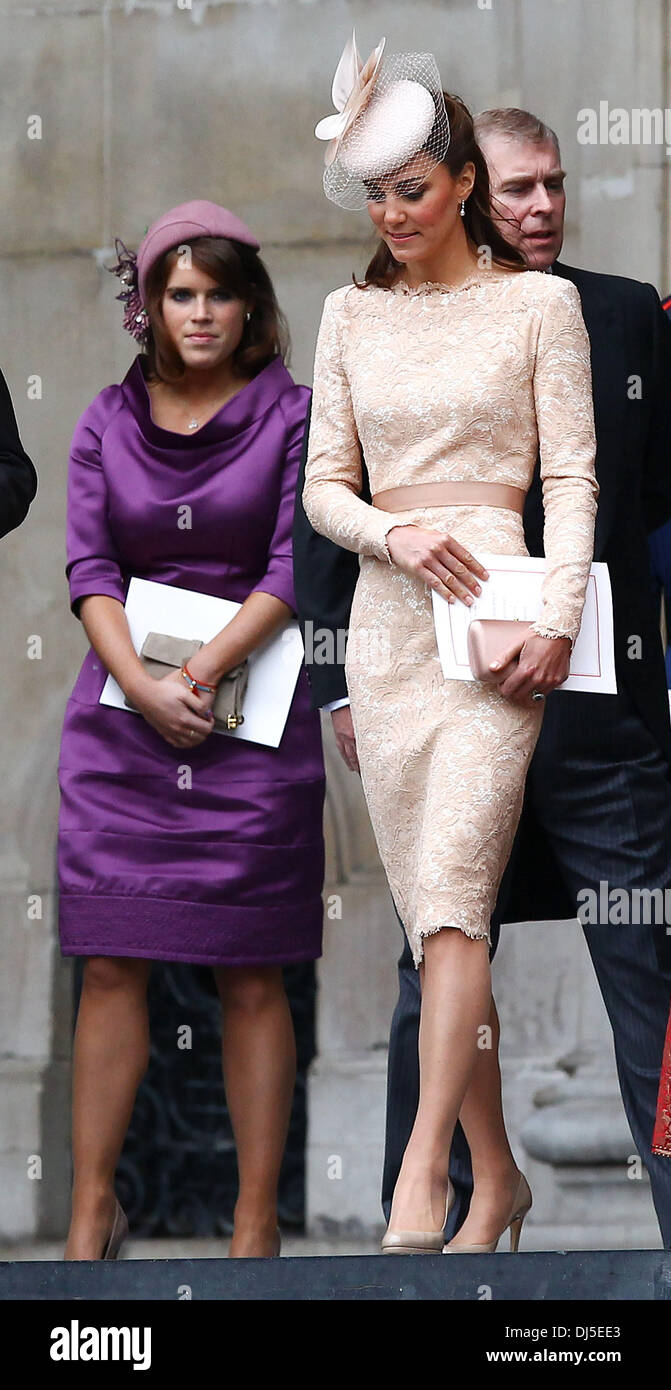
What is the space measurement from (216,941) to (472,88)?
8.63 feet

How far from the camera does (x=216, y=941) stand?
181 inches

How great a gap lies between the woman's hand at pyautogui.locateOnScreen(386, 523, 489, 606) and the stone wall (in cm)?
250

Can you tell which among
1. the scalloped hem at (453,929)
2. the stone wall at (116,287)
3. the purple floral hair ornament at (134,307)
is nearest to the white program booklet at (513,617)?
the scalloped hem at (453,929)

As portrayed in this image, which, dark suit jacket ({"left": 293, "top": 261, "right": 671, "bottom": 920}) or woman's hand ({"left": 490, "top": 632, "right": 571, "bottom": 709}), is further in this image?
dark suit jacket ({"left": 293, "top": 261, "right": 671, "bottom": 920})

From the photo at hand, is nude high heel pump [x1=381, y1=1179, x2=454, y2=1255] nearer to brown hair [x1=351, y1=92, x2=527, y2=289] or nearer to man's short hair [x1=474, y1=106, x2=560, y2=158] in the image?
brown hair [x1=351, y1=92, x2=527, y2=289]

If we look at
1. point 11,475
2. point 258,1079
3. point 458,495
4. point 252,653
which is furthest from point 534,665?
point 11,475

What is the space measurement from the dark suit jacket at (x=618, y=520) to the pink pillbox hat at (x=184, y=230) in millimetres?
684

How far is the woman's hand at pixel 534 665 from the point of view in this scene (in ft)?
12.1

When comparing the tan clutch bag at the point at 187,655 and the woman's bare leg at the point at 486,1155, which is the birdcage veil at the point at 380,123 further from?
the woman's bare leg at the point at 486,1155

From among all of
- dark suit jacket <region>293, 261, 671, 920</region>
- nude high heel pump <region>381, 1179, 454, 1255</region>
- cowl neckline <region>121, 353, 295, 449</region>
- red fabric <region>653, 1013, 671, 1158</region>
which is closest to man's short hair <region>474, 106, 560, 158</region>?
dark suit jacket <region>293, 261, 671, 920</region>

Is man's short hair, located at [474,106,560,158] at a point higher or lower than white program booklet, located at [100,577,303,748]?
higher

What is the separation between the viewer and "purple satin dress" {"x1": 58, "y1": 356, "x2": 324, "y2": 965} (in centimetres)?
460

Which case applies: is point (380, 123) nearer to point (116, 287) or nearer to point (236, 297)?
point (236, 297)

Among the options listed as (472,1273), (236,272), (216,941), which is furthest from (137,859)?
(472,1273)
